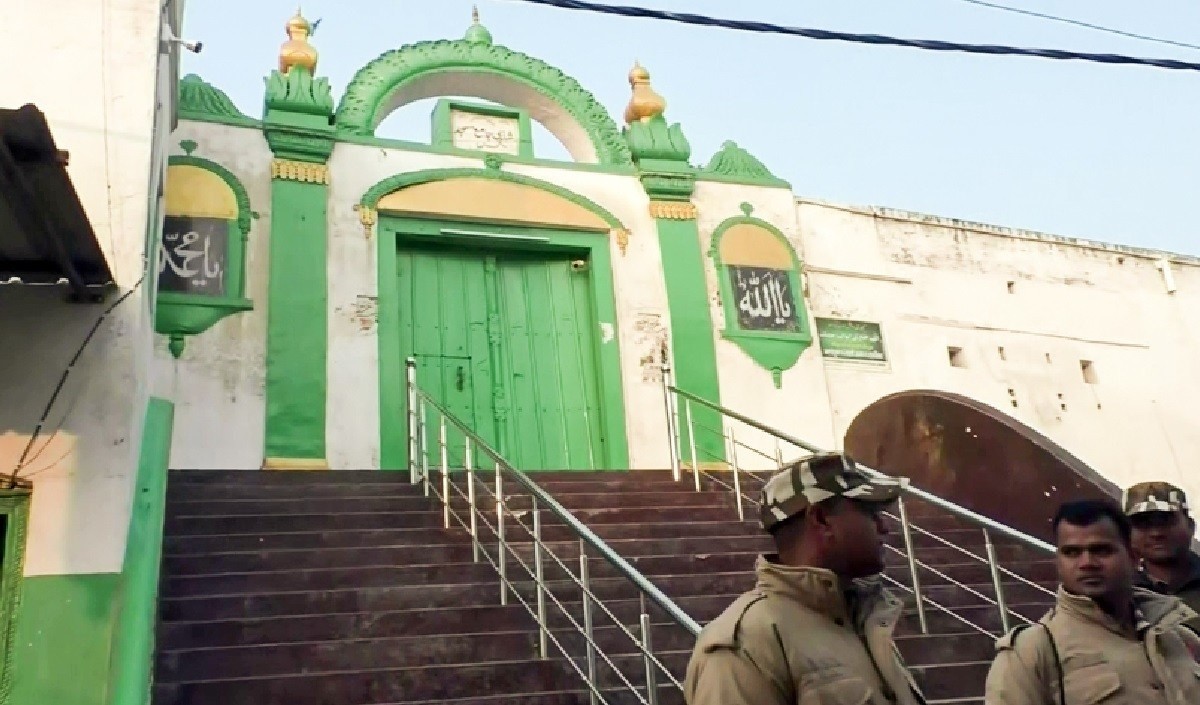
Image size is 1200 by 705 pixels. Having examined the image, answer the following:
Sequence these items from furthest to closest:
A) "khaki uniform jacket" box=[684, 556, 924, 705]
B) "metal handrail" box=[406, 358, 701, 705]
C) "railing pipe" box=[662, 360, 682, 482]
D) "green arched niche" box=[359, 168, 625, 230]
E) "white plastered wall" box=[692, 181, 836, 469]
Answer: "white plastered wall" box=[692, 181, 836, 469]
"green arched niche" box=[359, 168, 625, 230]
"railing pipe" box=[662, 360, 682, 482]
"metal handrail" box=[406, 358, 701, 705]
"khaki uniform jacket" box=[684, 556, 924, 705]

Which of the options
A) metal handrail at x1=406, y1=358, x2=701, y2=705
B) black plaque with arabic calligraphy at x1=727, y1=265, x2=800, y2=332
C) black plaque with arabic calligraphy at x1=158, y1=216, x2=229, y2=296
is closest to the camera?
metal handrail at x1=406, y1=358, x2=701, y2=705

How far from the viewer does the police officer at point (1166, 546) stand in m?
2.78

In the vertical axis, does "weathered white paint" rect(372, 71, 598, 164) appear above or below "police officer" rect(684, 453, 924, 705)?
above

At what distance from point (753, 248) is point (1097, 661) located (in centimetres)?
772

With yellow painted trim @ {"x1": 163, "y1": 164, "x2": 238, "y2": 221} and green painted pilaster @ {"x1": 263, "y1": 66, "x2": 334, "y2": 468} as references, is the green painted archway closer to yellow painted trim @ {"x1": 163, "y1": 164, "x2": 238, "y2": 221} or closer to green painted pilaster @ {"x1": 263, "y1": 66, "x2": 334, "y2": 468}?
green painted pilaster @ {"x1": 263, "y1": 66, "x2": 334, "y2": 468}

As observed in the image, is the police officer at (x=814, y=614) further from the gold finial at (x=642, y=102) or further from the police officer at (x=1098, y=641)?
the gold finial at (x=642, y=102)

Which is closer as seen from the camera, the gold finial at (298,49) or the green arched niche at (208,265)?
the green arched niche at (208,265)

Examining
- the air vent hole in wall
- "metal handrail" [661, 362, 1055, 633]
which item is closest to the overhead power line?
"metal handrail" [661, 362, 1055, 633]

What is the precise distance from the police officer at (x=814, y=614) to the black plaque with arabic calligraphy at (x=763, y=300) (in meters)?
7.42

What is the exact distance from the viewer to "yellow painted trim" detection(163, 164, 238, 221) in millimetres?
7930

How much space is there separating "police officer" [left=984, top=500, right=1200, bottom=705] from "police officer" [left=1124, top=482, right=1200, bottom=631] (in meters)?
0.61

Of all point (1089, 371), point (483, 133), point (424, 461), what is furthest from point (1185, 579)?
point (1089, 371)

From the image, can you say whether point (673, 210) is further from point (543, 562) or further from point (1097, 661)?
point (1097, 661)

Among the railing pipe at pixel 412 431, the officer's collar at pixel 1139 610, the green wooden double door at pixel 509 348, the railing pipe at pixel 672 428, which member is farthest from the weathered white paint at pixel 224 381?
the officer's collar at pixel 1139 610
